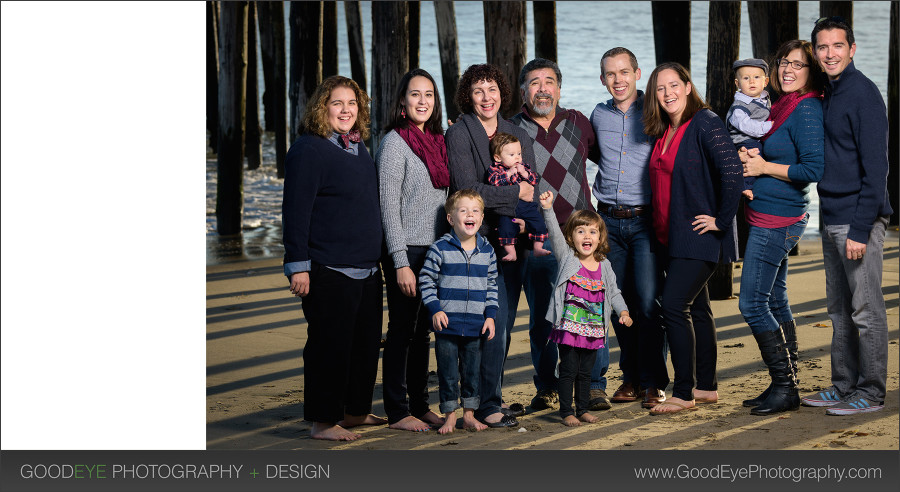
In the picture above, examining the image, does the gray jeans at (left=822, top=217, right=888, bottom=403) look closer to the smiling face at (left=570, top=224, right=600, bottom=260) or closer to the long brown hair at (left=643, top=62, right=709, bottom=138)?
the long brown hair at (left=643, top=62, right=709, bottom=138)

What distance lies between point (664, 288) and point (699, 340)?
0.33 metres

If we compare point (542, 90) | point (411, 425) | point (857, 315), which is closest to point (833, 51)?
point (857, 315)

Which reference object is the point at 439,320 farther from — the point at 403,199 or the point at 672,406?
the point at 672,406

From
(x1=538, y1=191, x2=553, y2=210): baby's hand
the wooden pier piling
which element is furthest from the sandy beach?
the wooden pier piling

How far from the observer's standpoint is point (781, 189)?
4.97m

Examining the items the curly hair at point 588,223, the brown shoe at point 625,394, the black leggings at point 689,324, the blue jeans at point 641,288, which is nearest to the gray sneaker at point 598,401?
the blue jeans at point 641,288

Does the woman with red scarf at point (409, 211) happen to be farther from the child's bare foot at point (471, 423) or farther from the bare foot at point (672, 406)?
the bare foot at point (672, 406)

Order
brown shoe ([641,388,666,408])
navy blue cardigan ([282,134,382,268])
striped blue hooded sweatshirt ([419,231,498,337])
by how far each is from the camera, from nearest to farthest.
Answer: navy blue cardigan ([282,134,382,268]) → striped blue hooded sweatshirt ([419,231,498,337]) → brown shoe ([641,388,666,408])

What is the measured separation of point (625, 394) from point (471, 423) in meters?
0.95

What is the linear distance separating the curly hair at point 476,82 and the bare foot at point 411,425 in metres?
1.49

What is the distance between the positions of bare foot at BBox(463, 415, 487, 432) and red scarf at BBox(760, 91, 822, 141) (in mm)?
1938

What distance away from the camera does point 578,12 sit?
1617 inches

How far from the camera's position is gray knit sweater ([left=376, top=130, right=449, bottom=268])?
485cm

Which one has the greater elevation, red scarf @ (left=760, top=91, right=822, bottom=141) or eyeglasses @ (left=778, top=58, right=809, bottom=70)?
eyeglasses @ (left=778, top=58, right=809, bottom=70)
